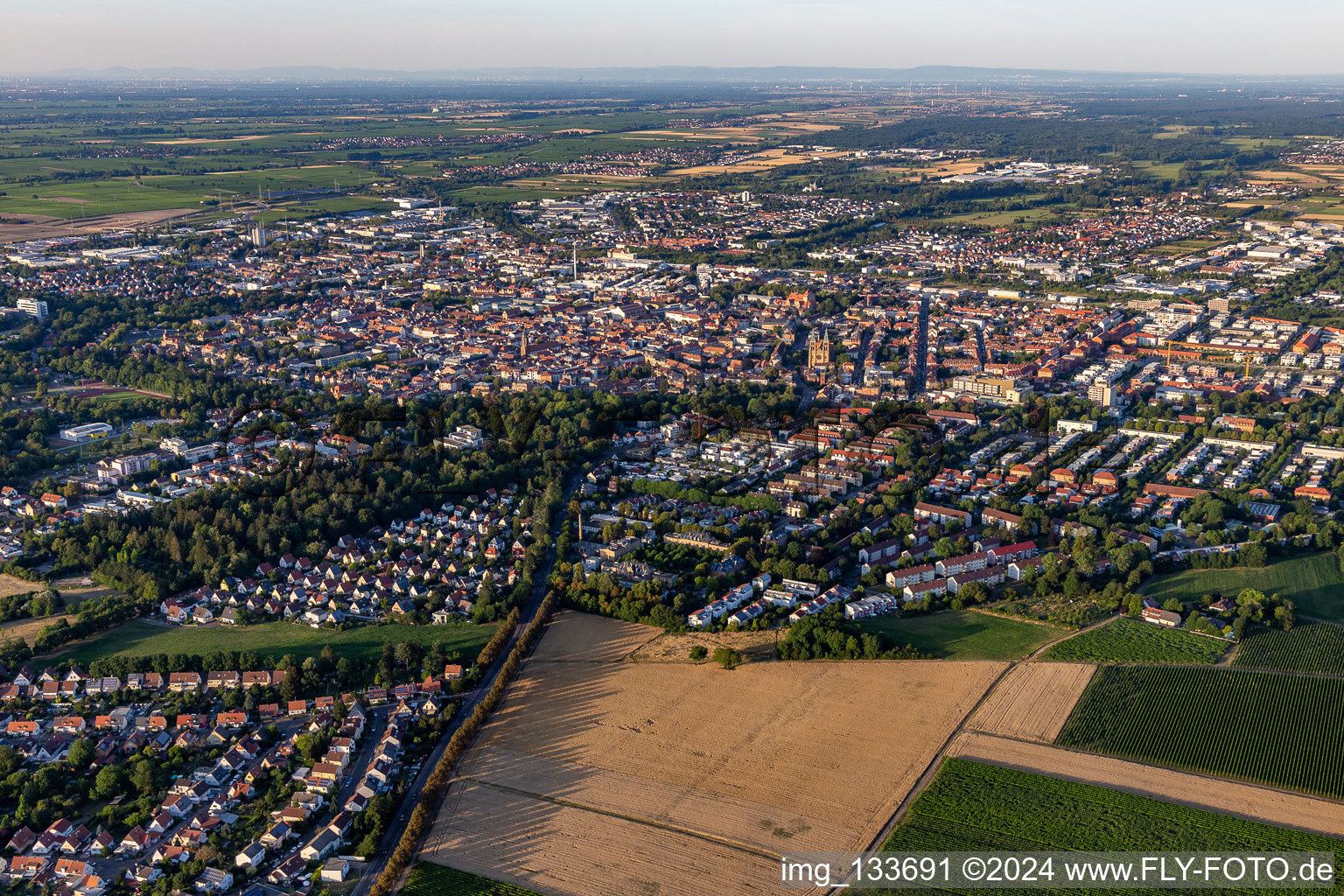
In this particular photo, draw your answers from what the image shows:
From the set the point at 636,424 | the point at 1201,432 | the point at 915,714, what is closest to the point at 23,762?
the point at 915,714

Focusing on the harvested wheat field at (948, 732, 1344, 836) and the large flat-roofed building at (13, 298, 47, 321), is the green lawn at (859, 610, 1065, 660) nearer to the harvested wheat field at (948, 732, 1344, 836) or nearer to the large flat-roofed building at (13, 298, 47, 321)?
the harvested wheat field at (948, 732, 1344, 836)

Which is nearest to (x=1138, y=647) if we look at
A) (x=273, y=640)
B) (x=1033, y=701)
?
(x=1033, y=701)

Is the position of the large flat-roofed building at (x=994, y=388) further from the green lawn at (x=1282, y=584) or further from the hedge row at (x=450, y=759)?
the hedge row at (x=450, y=759)

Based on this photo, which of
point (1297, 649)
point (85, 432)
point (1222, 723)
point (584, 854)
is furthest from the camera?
point (85, 432)

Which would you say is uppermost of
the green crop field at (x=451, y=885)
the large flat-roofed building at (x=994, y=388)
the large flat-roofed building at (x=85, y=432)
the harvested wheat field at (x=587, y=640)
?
the large flat-roofed building at (x=994, y=388)

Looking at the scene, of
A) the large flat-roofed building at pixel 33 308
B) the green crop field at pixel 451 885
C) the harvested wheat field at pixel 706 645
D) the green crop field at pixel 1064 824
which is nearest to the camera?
the green crop field at pixel 451 885

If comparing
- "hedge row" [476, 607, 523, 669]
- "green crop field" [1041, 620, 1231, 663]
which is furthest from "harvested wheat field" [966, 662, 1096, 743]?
"hedge row" [476, 607, 523, 669]

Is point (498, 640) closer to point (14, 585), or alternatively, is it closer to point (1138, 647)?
point (14, 585)

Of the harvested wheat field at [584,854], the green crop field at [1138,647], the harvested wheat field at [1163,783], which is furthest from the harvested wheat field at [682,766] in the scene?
the green crop field at [1138,647]
